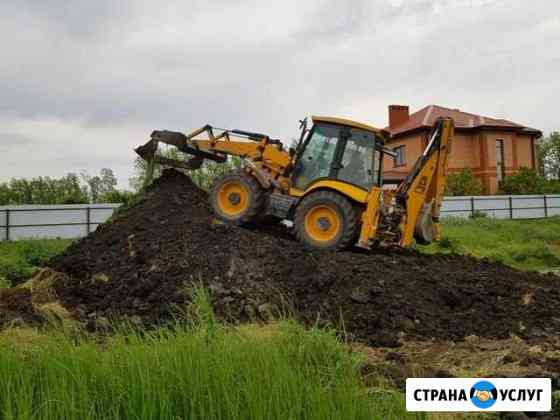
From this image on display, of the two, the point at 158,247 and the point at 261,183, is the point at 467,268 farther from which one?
the point at 158,247

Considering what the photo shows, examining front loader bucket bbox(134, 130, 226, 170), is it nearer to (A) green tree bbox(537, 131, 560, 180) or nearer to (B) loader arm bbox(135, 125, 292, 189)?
(B) loader arm bbox(135, 125, 292, 189)

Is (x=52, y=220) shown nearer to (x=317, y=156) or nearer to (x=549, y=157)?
(x=317, y=156)

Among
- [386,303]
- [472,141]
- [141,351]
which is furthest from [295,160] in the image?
[472,141]

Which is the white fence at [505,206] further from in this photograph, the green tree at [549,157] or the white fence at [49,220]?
the green tree at [549,157]

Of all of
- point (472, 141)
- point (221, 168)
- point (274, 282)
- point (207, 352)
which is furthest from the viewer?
point (472, 141)

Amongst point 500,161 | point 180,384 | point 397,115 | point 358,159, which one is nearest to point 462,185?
point 500,161

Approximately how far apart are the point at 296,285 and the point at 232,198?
130 inches

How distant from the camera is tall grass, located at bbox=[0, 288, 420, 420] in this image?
3.10m

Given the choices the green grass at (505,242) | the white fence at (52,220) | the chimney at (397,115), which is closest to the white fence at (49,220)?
the white fence at (52,220)

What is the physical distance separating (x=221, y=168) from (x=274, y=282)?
16.4m

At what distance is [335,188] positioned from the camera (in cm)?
966

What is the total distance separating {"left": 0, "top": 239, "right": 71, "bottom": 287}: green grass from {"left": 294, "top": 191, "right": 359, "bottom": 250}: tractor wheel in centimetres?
502

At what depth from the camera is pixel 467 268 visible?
9.33m

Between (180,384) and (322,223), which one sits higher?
(322,223)
